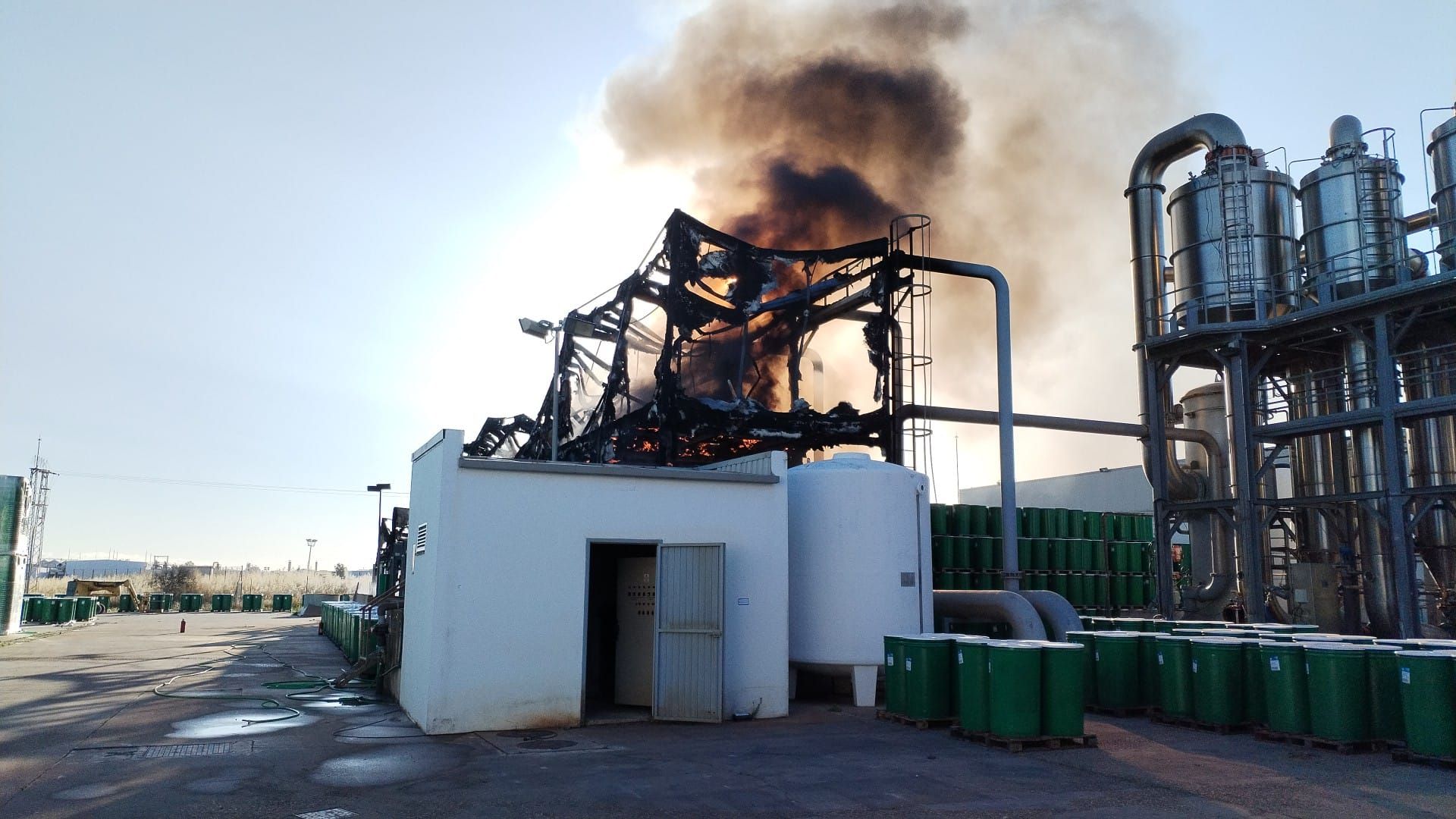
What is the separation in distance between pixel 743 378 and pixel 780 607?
448 inches

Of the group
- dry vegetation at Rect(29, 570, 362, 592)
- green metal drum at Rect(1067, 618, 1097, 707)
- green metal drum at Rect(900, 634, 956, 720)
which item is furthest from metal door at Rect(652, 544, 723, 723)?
dry vegetation at Rect(29, 570, 362, 592)

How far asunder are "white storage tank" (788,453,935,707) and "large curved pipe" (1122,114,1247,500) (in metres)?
11.5

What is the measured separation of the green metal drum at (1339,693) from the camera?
11055mm

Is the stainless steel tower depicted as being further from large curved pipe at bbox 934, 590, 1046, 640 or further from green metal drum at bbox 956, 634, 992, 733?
green metal drum at bbox 956, 634, 992, 733

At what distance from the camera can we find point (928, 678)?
12.8m

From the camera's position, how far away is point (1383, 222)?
21.8m

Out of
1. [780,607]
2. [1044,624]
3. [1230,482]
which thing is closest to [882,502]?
[780,607]

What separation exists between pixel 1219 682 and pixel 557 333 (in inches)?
637

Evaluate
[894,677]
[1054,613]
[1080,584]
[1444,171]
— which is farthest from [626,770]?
[1444,171]

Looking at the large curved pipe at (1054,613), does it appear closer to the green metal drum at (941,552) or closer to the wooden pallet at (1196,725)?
the green metal drum at (941,552)

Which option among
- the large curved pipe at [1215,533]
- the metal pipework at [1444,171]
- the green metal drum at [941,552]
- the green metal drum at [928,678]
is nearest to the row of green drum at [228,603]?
the green metal drum at [941,552]

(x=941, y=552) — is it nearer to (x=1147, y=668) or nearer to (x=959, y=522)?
(x=959, y=522)

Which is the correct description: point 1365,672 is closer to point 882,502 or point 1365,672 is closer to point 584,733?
point 882,502

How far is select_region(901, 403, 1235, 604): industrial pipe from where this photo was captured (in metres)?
22.5
